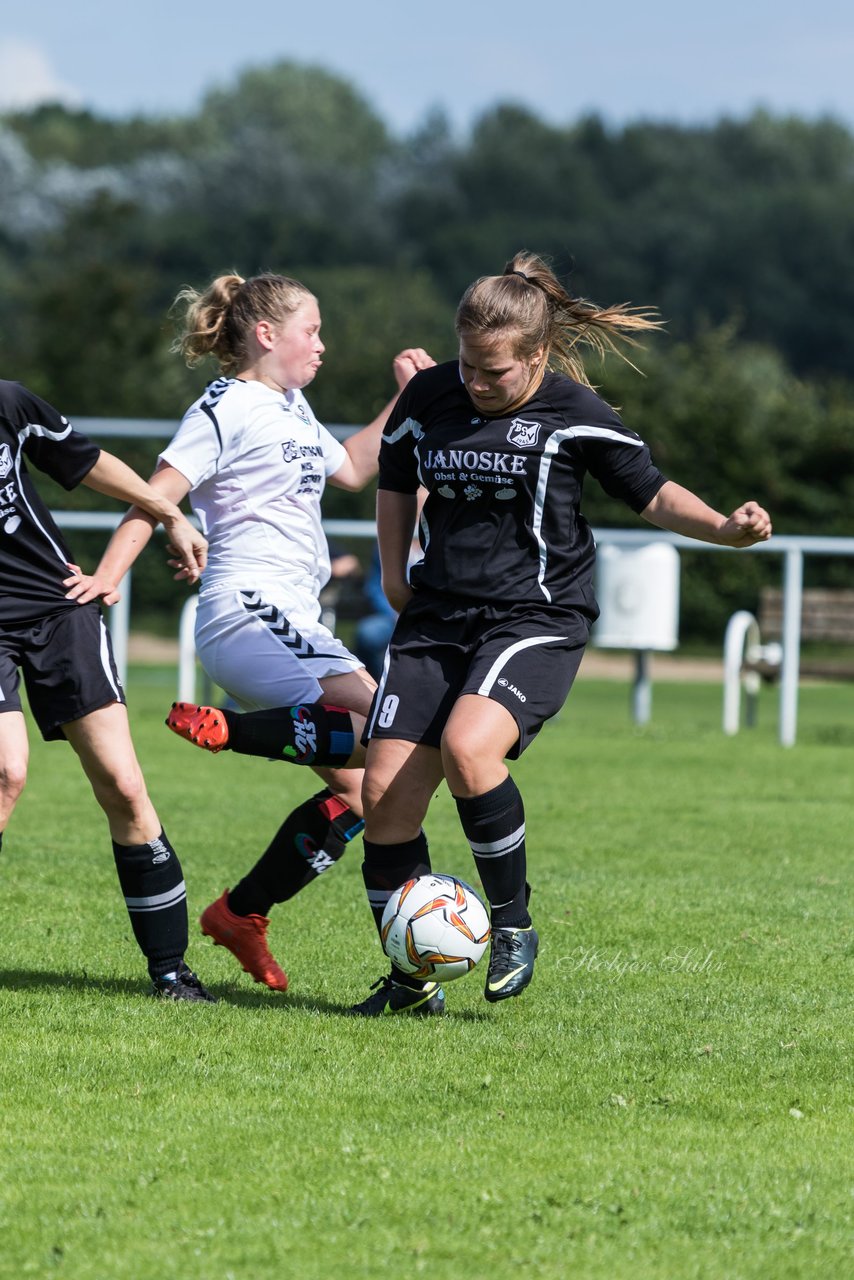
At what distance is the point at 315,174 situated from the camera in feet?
308

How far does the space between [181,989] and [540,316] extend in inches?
86.0

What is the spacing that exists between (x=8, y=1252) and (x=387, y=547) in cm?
261

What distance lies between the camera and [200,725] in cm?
503

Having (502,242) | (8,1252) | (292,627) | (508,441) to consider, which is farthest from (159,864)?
(502,242)

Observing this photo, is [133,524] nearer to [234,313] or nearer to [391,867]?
[234,313]

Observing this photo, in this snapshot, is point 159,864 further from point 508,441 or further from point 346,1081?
point 508,441

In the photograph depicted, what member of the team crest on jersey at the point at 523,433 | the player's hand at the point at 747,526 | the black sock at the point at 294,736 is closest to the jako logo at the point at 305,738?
the black sock at the point at 294,736

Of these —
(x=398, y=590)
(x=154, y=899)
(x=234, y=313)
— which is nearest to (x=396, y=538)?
(x=398, y=590)

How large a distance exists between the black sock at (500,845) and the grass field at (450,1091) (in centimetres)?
31

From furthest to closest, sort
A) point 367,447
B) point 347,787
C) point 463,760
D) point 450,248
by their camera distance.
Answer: point 450,248 < point 367,447 < point 347,787 < point 463,760

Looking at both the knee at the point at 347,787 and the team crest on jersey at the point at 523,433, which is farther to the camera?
the knee at the point at 347,787

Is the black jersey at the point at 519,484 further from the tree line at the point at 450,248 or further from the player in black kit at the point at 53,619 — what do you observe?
the tree line at the point at 450,248

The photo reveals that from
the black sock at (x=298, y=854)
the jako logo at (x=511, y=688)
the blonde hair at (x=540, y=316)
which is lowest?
the black sock at (x=298, y=854)

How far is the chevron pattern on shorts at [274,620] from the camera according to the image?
527cm
